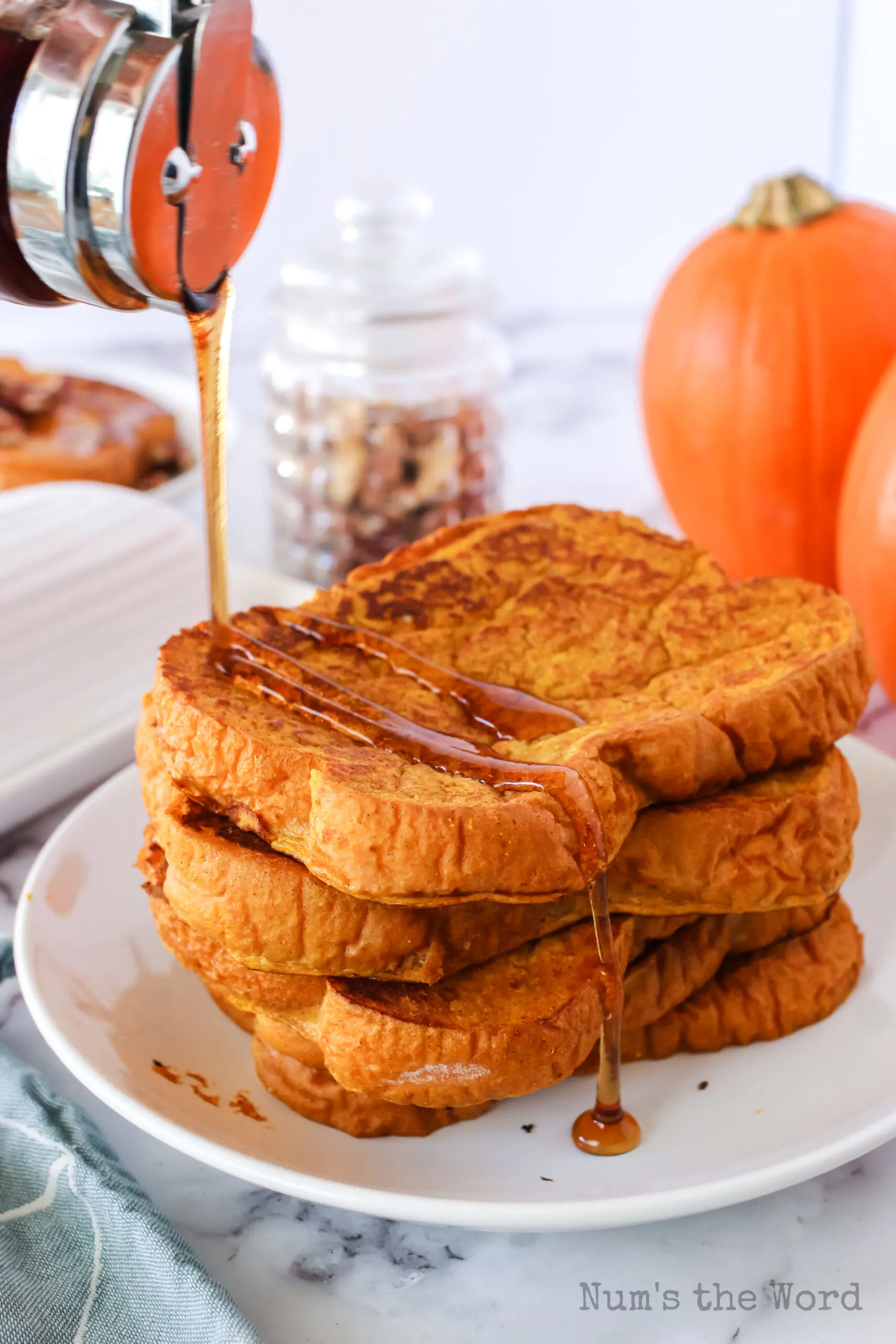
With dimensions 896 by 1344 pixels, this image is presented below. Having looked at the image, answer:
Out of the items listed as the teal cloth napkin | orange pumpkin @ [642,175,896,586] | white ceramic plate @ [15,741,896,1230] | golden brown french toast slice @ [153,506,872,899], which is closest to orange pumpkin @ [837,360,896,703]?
orange pumpkin @ [642,175,896,586]

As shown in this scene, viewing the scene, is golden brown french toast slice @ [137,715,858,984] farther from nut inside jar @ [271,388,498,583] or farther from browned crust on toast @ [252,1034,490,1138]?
nut inside jar @ [271,388,498,583]

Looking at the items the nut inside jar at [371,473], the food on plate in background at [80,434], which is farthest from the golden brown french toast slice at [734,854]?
the food on plate in background at [80,434]

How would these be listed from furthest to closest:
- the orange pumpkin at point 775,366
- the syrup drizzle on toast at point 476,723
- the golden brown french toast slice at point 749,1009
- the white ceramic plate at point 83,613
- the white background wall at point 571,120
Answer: the white background wall at point 571,120 → the orange pumpkin at point 775,366 → the white ceramic plate at point 83,613 → the golden brown french toast slice at point 749,1009 → the syrup drizzle on toast at point 476,723

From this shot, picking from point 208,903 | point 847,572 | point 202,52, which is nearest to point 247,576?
point 847,572

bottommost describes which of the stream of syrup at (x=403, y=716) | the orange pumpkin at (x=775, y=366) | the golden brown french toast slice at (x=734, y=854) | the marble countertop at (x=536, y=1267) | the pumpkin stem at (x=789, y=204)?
the marble countertop at (x=536, y=1267)

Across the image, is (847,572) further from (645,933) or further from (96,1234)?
(96,1234)

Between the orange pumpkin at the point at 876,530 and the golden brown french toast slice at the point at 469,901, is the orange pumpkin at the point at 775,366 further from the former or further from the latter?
the golden brown french toast slice at the point at 469,901
